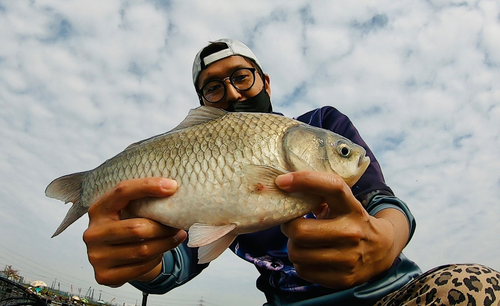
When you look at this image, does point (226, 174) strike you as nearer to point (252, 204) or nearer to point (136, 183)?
point (252, 204)

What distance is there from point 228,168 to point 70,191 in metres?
1.26

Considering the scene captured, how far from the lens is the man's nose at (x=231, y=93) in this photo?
10.6 ft

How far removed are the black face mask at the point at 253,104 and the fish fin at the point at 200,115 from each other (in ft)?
4.31

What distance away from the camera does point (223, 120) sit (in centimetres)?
185

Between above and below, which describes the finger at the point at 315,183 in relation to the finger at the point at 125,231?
above

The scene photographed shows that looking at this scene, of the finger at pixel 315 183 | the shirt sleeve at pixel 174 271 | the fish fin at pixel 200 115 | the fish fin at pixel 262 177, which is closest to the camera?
the finger at pixel 315 183

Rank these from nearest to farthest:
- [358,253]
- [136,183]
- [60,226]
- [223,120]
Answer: [358,253]
[136,183]
[223,120]
[60,226]

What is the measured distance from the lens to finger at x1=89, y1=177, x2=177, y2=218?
5.35ft

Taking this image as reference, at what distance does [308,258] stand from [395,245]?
0.53 metres

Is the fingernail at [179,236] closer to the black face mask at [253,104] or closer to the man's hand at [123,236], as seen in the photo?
the man's hand at [123,236]

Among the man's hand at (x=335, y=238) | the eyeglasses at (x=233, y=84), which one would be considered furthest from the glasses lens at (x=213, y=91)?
the man's hand at (x=335, y=238)

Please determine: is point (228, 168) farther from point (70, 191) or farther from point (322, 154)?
point (70, 191)

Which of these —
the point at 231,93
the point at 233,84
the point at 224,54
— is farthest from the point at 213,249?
the point at 224,54

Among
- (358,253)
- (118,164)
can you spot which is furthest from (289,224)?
(118,164)
